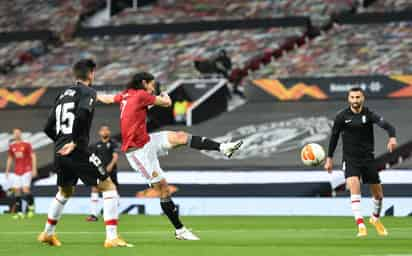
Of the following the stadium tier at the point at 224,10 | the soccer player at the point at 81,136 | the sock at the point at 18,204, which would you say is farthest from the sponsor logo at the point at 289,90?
the soccer player at the point at 81,136

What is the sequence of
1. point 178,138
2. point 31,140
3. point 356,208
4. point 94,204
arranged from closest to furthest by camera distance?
point 178,138
point 356,208
point 94,204
point 31,140

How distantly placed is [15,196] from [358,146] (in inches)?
508

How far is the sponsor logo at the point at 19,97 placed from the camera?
39.6 m

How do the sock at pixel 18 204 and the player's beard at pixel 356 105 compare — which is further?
the sock at pixel 18 204

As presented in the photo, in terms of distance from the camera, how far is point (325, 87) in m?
35.3

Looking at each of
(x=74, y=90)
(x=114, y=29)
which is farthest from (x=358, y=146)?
(x=114, y=29)

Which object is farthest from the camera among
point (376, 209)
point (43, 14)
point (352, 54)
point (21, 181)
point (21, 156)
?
point (43, 14)

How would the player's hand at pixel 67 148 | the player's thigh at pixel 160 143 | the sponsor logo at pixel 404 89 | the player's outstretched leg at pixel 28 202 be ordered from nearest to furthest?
the player's hand at pixel 67 148, the player's thigh at pixel 160 143, the player's outstretched leg at pixel 28 202, the sponsor logo at pixel 404 89

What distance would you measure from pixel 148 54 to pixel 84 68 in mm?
28350

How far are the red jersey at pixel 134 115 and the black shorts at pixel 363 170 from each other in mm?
3485

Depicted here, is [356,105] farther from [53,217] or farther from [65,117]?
[53,217]

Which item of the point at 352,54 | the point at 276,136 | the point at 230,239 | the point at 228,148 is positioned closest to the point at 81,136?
the point at 228,148

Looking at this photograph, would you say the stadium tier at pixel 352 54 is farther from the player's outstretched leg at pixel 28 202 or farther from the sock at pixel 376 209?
the sock at pixel 376 209

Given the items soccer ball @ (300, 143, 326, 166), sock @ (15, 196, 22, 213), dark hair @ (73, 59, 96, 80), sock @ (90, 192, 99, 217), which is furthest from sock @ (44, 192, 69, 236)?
sock @ (15, 196, 22, 213)
